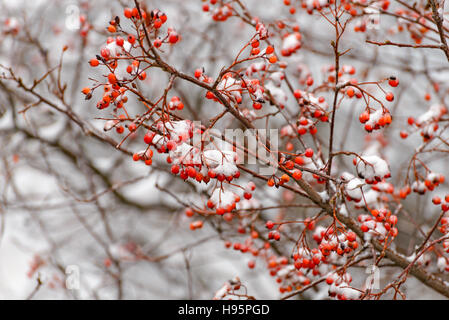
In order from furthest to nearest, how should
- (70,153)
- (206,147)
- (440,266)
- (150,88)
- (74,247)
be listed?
(74,247) < (150,88) < (70,153) < (440,266) < (206,147)

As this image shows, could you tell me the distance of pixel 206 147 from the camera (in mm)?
1870

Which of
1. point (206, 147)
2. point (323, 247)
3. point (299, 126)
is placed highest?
point (299, 126)

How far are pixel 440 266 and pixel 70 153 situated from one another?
436 centimetres

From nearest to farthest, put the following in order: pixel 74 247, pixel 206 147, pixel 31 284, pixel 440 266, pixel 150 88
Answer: pixel 206 147
pixel 440 266
pixel 150 88
pixel 31 284
pixel 74 247

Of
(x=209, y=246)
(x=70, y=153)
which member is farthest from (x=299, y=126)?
(x=209, y=246)

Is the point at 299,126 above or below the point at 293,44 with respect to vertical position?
below
